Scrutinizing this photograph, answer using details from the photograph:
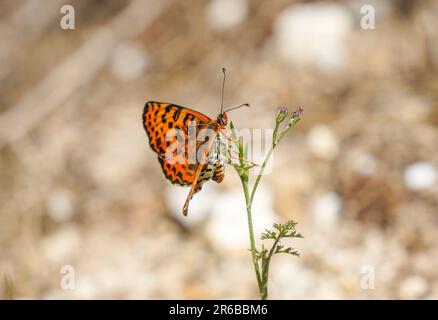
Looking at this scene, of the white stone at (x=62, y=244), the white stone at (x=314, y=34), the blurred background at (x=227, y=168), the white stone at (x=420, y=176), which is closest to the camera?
the blurred background at (x=227, y=168)

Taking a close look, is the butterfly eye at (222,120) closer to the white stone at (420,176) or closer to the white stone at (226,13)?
the white stone at (420,176)

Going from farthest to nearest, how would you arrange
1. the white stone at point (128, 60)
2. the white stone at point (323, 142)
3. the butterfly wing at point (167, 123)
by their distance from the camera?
1. the white stone at point (128, 60)
2. the white stone at point (323, 142)
3. the butterfly wing at point (167, 123)

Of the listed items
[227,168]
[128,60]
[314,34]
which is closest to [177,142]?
[227,168]

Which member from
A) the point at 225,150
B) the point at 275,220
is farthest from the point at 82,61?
the point at 225,150

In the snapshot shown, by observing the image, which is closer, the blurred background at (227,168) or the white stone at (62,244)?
the blurred background at (227,168)

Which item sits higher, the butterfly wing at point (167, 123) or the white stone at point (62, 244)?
the butterfly wing at point (167, 123)

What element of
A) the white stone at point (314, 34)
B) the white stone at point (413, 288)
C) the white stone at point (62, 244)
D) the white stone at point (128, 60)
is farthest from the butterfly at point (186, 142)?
the white stone at point (128, 60)

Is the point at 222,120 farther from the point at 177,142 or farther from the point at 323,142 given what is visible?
the point at 323,142

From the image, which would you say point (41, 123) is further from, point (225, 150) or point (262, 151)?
point (225, 150)
